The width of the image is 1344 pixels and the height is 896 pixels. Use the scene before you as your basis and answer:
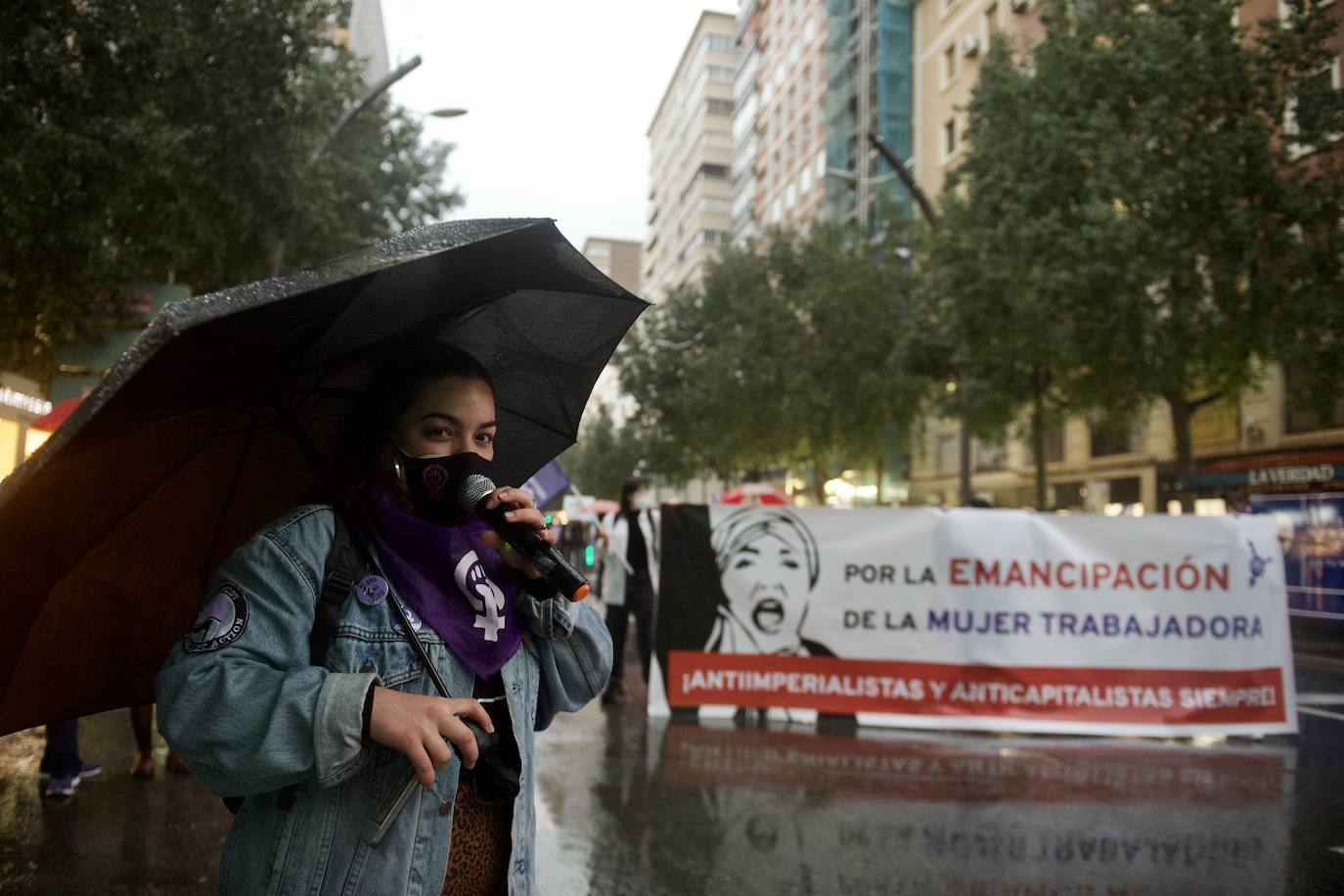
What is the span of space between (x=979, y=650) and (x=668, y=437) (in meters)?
34.1

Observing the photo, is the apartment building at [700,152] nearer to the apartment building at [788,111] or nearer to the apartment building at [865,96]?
the apartment building at [788,111]

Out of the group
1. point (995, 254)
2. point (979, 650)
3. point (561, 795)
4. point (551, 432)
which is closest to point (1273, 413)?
point (995, 254)

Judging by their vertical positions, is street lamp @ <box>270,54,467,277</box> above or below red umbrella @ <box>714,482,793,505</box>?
above

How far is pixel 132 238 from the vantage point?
1323cm

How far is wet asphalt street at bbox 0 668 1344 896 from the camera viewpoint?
15.3 ft

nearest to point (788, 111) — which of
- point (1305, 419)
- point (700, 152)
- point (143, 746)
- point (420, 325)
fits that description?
point (700, 152)

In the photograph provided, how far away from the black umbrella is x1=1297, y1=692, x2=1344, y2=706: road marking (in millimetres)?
10761

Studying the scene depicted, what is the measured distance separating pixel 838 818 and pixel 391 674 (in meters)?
4.51

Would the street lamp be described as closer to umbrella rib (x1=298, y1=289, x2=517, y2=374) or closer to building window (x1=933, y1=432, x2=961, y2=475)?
umbrella rib (x1=298, y1=289, x2=517, y2=374)

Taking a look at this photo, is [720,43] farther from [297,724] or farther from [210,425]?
[297,724]

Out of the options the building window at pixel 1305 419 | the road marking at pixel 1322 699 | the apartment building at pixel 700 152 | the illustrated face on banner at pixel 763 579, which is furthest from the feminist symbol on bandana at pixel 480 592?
the apartment building at pixel 700 152

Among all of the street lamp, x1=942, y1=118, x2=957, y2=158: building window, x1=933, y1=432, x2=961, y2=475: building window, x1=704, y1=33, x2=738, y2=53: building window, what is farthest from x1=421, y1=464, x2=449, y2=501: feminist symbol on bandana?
x1=704, y1=33, x2=738, y2=53: building window

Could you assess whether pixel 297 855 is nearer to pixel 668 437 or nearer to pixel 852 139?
pixel 668 437

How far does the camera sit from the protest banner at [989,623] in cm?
841
